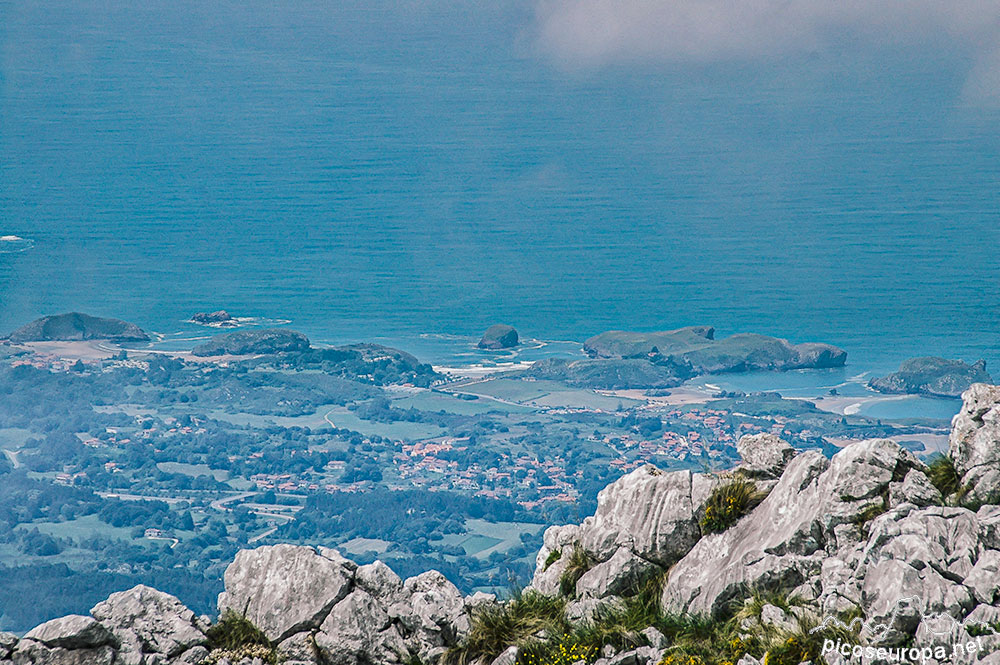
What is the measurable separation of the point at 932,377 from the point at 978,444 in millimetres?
85561

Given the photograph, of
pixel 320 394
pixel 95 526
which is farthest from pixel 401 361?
pixel 95 526

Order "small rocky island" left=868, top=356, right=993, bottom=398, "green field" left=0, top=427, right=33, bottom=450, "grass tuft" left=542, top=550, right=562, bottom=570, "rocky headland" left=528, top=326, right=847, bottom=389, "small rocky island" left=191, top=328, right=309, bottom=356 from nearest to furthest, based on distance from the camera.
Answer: "grass tuft" left=542, top=550, right=562, bottom=570 → "small rocky island" left=868, top=356, right=993, bottom=398 → "rocky headland" left=528, top=326, right=847, bottom=389 → "green field" left=0, top=427, right=33, bottom=450 → "small rocky island" left=191, top=328, right=309, bottom=356

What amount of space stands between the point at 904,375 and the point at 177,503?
62810 mm

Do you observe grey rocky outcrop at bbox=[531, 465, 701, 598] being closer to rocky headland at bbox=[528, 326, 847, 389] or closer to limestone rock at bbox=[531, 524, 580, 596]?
limestone rock at bbox=[531, 524, 580, 596]

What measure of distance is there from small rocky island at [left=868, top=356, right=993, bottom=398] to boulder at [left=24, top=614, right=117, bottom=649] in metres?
84.5

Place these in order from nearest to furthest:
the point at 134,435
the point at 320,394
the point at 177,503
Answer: the point at 177,503 < the point at 134,435 < the point at 320,394

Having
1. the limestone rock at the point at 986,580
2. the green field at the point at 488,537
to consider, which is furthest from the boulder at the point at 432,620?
the green field at the point at 488,537

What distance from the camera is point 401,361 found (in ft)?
340

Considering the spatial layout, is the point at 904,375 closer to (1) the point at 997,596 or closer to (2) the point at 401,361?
(2) the point at 401,361

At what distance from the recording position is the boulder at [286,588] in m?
7.61

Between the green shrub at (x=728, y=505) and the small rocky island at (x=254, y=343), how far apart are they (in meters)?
105

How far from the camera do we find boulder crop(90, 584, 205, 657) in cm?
723


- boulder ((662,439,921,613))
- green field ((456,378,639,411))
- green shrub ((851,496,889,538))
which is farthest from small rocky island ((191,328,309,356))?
green shrub ((851,496,889,538))

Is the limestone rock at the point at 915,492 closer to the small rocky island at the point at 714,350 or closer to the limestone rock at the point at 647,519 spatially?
the limestone rock at the point at 647,519
